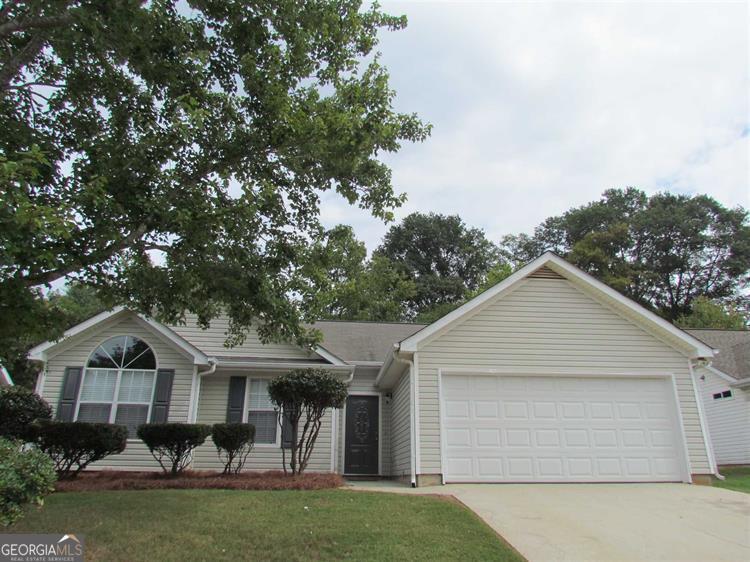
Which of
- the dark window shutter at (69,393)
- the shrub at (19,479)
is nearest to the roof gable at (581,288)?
the shrub at (19,479)

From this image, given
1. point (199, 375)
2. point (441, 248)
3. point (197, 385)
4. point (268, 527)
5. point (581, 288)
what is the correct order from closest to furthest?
1. point (268, 527)
2. point (581, 288)
3. point (197, 385)
4. point (199, 375)
5. point (441, 248)

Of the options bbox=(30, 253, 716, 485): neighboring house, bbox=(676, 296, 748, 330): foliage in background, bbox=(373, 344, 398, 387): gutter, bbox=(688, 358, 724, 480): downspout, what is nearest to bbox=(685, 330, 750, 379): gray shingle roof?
bbox=(688, 358, 724, 480): downspout

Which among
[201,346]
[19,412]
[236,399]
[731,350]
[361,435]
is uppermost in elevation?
[731,350]

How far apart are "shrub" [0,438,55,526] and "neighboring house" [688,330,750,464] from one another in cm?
1672

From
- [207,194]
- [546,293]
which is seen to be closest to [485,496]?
[546,293]

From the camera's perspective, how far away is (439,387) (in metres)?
10.7

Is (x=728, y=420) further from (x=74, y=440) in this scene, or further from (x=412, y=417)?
(x=74, y=440)

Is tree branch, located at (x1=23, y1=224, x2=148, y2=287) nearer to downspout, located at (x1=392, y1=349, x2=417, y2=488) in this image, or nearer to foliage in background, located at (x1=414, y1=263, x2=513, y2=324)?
downspout, located at (x1=392, y1=349, x2=417, y2=488)

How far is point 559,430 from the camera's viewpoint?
1068cm

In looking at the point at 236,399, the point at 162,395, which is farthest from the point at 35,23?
the point at 236,399

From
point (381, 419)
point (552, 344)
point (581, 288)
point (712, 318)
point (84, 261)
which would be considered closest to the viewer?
point (84, 261)

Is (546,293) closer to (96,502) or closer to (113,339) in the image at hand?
(96,502)

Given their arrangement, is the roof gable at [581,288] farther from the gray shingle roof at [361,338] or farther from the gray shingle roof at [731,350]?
the gray shingle roof at [731,350]

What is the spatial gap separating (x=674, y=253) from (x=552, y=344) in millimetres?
38608
